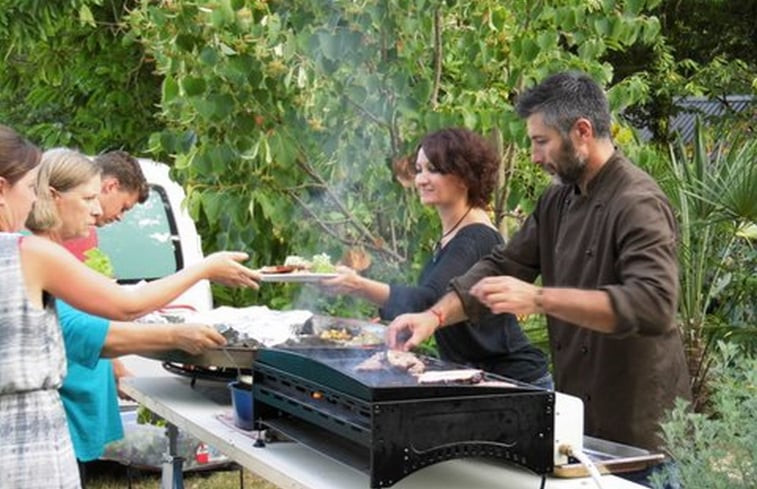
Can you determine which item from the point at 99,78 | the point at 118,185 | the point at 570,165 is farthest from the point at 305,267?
the point at 99,78

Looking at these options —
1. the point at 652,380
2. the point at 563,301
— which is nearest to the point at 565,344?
the point at 652,380

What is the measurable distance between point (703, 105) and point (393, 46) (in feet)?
35.1

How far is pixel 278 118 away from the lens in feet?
17.4

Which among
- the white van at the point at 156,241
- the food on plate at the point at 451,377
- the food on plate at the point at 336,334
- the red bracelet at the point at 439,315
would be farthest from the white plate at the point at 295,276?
the white van at the point at 156,241

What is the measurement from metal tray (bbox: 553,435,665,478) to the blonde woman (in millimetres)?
1262

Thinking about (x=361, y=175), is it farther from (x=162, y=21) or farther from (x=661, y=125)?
(x=661, y=125)

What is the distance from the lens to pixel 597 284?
3.19m

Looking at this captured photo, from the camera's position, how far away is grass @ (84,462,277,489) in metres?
7.23

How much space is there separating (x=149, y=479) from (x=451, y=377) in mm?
4881

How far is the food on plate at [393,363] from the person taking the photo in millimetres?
3010

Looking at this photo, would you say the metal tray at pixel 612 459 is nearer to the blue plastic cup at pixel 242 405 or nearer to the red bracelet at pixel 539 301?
the red bracelet at pixel 539 301

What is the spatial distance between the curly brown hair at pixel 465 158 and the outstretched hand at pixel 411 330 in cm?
64

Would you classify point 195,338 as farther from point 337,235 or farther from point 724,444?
point 337,235

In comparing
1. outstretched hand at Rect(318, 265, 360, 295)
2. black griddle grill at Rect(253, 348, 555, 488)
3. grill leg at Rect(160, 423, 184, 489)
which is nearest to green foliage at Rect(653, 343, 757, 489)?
black griddle grill at Rect(253, 348, 555, 488)
